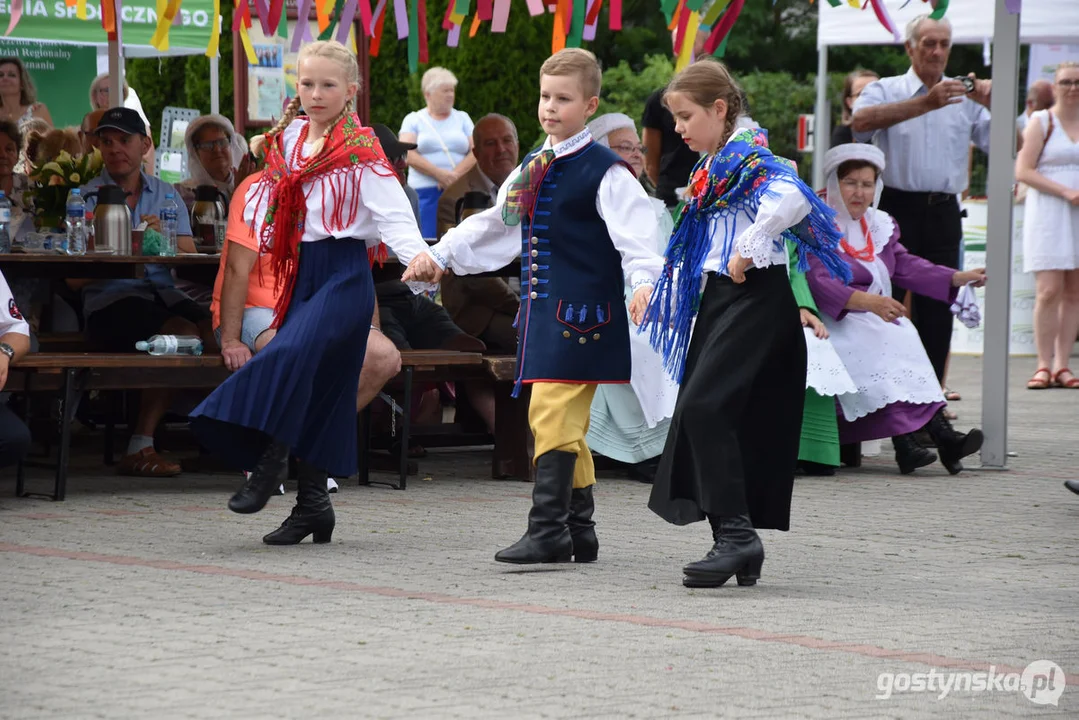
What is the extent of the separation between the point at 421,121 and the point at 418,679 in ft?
36.8

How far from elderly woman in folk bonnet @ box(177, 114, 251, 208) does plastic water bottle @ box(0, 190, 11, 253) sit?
1532 millimetres

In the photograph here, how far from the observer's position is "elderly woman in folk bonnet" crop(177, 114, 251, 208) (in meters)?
10.1

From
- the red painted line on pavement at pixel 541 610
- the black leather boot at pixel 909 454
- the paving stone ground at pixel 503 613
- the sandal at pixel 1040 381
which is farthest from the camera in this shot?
the sandal at pixel 1040 381

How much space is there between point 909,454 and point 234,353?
3.43m

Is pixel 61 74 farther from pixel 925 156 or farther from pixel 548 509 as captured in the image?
pixel 548 509

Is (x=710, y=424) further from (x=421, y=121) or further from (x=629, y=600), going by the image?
(x=421, y=121)

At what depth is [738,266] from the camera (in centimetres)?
556

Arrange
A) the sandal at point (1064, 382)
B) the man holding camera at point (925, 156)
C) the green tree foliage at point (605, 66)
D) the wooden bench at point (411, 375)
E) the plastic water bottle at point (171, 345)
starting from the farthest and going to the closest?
the green tree foliage at point (605, 66) → the sandal at point (1064, 382) → the man holding camera at point (925, 156) → the wooden bench at point (411, 375) → the plastic water bottle at point (171, 345)

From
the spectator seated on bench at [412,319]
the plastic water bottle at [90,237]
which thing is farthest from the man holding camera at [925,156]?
the plastic water bottle at [90,237]

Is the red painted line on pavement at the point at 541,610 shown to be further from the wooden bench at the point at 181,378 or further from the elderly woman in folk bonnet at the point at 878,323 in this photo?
the elderly woman in folk bonnet at the point at 878,323

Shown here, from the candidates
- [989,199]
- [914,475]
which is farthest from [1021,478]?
[989,199]

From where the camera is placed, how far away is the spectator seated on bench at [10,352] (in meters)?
7.15

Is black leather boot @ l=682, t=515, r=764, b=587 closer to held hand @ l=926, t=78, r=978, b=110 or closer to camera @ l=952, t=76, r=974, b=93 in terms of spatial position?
held hand @ l=926, t=78, r=978, b=110

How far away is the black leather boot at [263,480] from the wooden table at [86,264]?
7.10 ft
